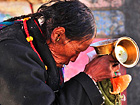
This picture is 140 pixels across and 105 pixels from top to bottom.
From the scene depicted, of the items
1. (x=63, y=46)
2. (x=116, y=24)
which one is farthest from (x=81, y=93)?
(x=116, y=24)

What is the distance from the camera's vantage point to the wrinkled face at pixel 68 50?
1528mm

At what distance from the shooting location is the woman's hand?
1.55 m

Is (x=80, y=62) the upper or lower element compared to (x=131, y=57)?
lower

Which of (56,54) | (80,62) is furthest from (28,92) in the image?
(80,62)

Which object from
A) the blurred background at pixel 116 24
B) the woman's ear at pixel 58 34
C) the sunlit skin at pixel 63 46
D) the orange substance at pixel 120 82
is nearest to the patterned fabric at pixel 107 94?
the orange substance at pixel 120 82

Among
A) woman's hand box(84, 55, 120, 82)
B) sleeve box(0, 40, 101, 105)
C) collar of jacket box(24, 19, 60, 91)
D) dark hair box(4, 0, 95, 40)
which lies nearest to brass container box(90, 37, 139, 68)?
woman's hand box(84, 55, 120, 82)

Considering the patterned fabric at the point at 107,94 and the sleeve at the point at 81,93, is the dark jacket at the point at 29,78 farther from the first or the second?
the patterned fabric at the point at 107,94

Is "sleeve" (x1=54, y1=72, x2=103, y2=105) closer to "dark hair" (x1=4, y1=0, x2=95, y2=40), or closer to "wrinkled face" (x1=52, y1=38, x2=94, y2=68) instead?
"wrinkled face" (x1=52, y1=38, x2=94, y2=68)

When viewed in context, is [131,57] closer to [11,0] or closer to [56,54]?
[56,54]

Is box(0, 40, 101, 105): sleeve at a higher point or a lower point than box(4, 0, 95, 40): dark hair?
lower

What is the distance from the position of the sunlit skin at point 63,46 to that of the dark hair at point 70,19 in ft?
0.13

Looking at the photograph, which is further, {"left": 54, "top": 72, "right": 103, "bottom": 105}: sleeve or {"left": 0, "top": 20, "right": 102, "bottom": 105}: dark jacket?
{"left": 54, "top": 72, "right": 103, "bottom": 105}: sleeve

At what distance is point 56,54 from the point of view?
5.33ft

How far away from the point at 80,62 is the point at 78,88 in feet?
7.85
